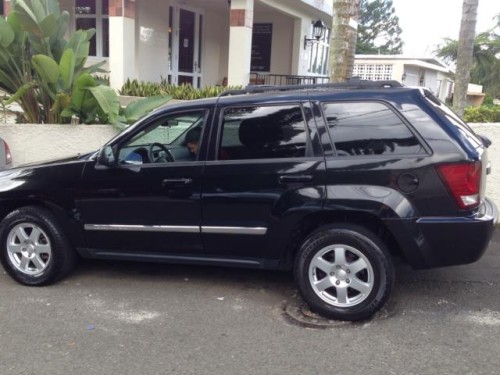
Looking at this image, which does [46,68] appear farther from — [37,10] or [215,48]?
[215,48]

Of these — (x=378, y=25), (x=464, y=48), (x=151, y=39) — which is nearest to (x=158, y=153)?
(x=464, y=48)

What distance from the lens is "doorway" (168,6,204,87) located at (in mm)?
15500

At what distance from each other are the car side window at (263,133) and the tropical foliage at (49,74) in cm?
361

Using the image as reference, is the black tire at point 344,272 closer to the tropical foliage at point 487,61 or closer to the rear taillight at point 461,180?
the rear taillight at point 461,180

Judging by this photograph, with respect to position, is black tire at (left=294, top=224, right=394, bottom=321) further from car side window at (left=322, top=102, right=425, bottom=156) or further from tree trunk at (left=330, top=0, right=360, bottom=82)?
tree trunk at (left=330, top=0, right=360, bottom=82)

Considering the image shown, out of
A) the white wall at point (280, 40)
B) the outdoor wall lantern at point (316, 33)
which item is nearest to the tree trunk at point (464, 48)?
the outdoor wall lantern at point (316, 33)

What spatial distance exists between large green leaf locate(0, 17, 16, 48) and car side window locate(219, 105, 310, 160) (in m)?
4.96

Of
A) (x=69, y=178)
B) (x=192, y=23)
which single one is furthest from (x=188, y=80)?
(x=69, y=178)

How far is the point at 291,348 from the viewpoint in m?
3.68

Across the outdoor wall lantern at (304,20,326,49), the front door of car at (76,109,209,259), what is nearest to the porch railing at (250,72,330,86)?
the outdoor wall lantern at (304,20,326,49)

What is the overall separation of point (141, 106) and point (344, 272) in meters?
5.22

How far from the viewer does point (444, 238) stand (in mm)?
3867

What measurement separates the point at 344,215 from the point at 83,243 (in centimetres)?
230

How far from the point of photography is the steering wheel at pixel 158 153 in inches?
182
